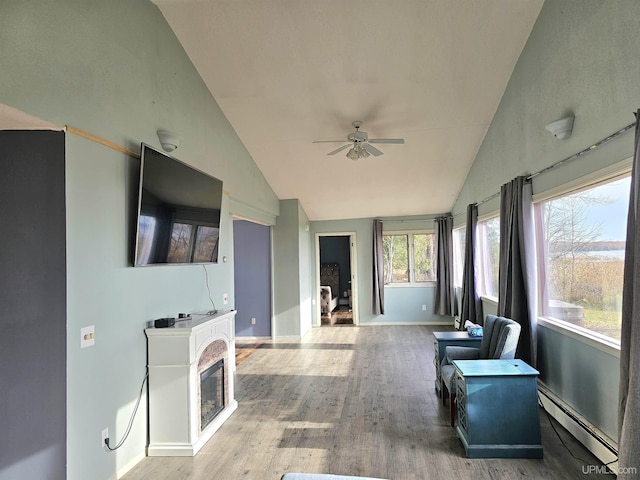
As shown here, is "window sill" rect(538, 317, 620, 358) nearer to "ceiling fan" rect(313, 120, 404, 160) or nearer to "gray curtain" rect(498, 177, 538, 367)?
"gray curtain" rect(498, 177, 538, 367)

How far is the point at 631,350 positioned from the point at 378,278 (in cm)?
628

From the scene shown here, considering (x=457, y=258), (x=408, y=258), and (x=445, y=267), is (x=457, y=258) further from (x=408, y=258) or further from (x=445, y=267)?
(x=408, y=258)

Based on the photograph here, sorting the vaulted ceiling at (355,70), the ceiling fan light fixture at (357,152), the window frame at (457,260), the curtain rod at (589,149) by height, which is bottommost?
the window frame at (457,260)

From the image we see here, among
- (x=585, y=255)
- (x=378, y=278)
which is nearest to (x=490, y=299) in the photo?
(x=585, y=255)

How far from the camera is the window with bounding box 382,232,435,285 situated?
28.1 ft

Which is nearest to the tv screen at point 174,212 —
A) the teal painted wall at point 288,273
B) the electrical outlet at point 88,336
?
the electrical outlet at point 88,336

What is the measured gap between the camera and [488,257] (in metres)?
6.05

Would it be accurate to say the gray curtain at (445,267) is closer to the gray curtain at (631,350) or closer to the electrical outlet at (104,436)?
the gray curtain at (631,350)

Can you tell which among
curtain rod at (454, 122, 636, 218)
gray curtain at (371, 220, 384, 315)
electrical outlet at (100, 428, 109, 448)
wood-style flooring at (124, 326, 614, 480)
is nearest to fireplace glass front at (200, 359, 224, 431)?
wood-style flooring at (124, 326, 614, 480)

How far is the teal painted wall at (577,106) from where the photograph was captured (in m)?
2.46

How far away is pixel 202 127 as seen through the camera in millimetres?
4273

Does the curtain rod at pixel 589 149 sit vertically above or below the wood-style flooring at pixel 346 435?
above

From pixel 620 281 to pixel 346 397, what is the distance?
2622mm

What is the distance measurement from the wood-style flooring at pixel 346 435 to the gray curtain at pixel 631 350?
2.11ft
